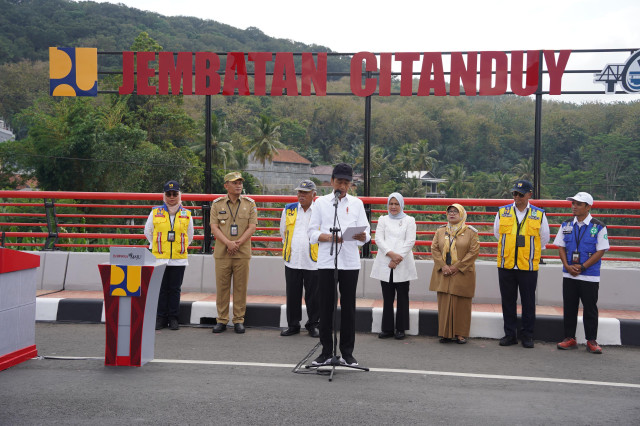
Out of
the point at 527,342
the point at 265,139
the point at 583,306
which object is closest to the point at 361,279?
the point at 527,342

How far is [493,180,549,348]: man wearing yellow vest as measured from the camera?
287 inches

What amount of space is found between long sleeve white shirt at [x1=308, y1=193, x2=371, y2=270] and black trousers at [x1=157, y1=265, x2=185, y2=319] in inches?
102

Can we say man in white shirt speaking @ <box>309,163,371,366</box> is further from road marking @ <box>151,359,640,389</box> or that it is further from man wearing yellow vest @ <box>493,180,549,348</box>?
man wearing yellow vest @ <box>493,180,549,348</box>

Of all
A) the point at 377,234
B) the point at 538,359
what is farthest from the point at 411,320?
the point at 538,359

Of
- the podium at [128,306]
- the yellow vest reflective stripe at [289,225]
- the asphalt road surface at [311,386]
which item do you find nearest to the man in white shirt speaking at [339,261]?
the asphalt road surface at [311,386]

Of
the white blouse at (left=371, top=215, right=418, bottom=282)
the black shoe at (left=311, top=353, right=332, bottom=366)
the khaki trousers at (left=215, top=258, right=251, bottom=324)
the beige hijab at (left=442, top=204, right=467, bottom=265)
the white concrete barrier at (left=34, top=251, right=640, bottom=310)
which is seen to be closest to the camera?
the black shoe at (left=311, top=353, right=332, bottom=366)

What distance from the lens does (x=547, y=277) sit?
858 centimetres

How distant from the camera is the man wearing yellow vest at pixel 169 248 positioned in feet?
25.6

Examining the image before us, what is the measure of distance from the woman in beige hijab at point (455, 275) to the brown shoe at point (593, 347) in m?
1.29

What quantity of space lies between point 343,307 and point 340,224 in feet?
2.60

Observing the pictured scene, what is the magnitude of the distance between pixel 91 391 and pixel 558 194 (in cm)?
6968

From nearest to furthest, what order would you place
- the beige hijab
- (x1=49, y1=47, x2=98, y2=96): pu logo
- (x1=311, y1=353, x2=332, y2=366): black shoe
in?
(x1=311, y1=353, x2=332, y2=366): black shoe → the beige hijab → (x1=49, y1=47, x2=98, y2=96): pu logo

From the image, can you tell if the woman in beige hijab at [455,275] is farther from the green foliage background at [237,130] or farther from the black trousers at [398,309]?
the green foliage background at [237,130]

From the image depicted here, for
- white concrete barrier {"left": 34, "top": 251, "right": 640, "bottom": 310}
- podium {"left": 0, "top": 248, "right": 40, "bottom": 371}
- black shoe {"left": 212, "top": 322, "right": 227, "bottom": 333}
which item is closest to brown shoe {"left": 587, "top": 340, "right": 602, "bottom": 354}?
white concrete barrier {"left": 34, "top": 251, "right": 640, "bottom": 310}
